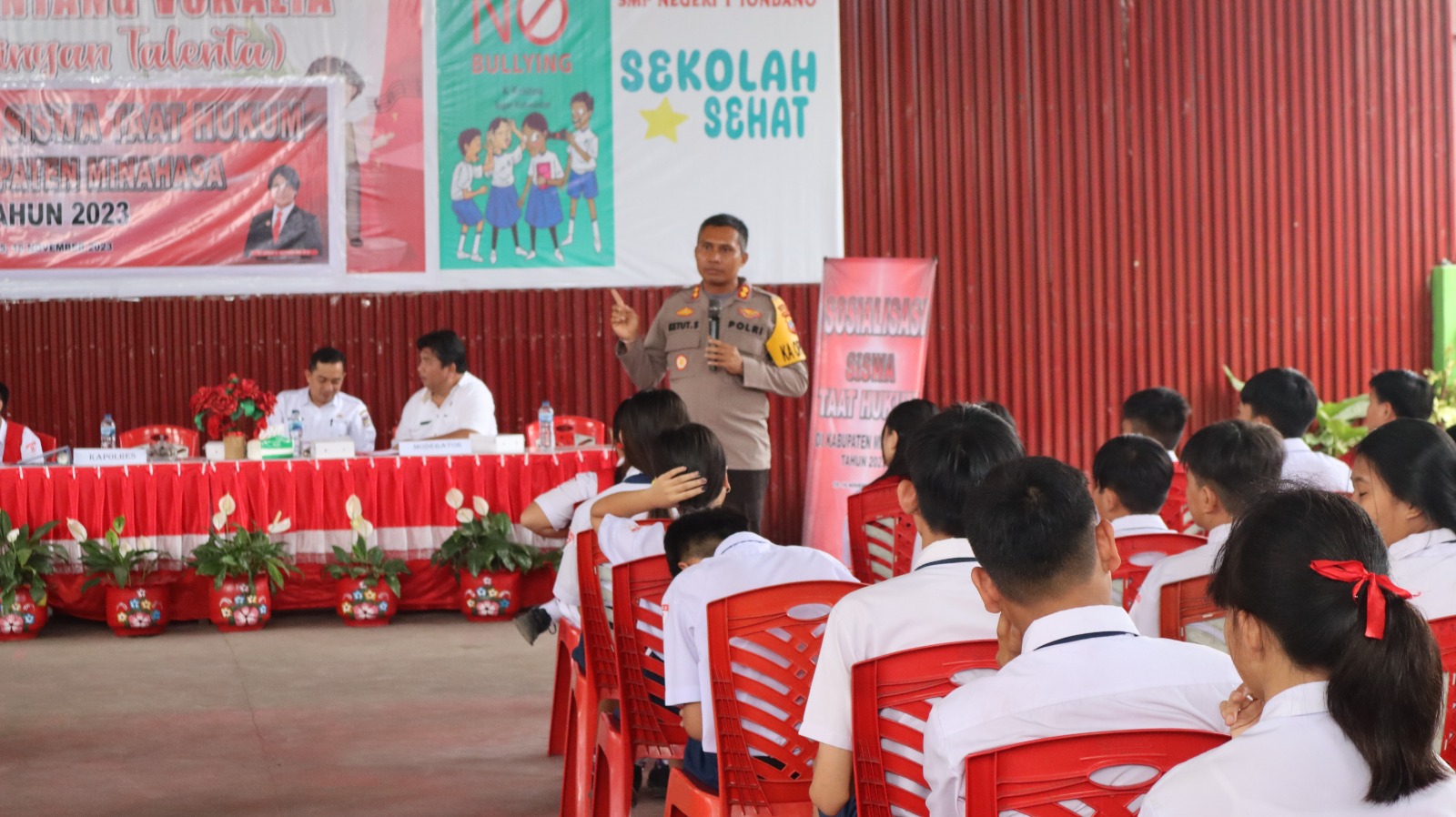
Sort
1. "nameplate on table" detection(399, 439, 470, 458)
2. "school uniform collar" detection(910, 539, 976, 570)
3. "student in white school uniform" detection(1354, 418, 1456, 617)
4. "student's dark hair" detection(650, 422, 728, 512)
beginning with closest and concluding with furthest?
"school uniform collar" detection(910, 539, 976, 570)
"student in white school uniform" detection(1354, 418, 1456, 617)
"student's dark hair" detection(650, 422, 728, 512)
"nameplate on table" detection(399, 439, 470, 458)

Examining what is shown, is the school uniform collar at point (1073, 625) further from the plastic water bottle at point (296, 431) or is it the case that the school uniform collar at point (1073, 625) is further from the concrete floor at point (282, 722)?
the plastic water bottle at point (296, 431)

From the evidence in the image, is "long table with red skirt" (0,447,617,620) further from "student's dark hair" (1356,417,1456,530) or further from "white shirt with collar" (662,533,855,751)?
"student's dark hair" (1356,417,1456,530)

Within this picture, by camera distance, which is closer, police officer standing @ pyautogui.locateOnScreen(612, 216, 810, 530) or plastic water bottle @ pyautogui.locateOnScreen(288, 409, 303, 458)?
police officer standing @ pyautogui.locateOnScreen(612, 216, 810, 530)

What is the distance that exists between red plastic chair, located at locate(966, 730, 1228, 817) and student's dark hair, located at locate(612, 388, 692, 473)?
1.94 m

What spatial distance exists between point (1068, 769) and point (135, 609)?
17.1 ft

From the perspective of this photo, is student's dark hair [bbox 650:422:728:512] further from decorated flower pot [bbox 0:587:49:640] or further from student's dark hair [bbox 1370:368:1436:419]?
decorated flower pot [bbox 0:587:49:640]

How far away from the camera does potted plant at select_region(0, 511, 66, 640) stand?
18.7 feet

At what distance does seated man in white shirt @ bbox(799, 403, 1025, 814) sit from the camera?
1.82 metres

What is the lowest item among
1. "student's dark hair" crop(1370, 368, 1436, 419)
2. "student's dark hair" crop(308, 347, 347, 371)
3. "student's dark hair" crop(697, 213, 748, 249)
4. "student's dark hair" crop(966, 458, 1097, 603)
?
"student's dark hair" crop(966, 458, 1097, 603)

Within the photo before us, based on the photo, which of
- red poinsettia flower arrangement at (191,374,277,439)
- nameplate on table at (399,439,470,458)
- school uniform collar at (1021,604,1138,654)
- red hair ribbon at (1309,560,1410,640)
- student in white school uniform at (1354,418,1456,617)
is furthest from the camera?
red poinsettia flower arrangement at (191,374,277,439)

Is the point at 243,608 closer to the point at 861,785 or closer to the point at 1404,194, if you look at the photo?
the point at 861,785

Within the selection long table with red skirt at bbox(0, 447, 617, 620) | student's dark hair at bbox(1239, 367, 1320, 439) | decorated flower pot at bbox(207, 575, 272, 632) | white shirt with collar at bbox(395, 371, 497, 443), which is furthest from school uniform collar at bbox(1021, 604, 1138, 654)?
white shirt with collar at bbox(395, 371, 497, 443)

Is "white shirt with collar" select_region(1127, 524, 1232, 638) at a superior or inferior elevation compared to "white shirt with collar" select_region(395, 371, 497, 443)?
A: inferior

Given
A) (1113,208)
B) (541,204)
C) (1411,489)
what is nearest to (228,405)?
(541,204)
